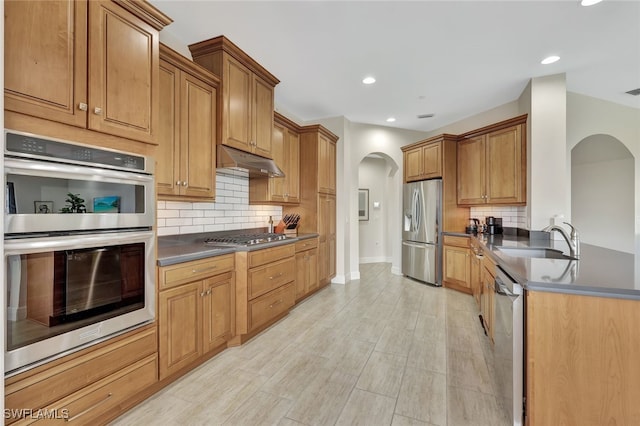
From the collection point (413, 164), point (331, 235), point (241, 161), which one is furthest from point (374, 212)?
point (241, 161)

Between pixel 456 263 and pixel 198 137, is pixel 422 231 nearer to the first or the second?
pixel 456 263

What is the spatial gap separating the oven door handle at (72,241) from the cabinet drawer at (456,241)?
13.9ft

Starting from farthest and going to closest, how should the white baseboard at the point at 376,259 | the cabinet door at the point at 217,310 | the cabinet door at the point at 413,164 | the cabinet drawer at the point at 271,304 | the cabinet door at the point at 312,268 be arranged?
the white baseboard at the point at 376,259 < the cabinet door at the point at 413,164 < the cabinet door at the point at 312,268 < the cabinet drawer at the point at 271,304 < the cabinet door at the point at 217,310

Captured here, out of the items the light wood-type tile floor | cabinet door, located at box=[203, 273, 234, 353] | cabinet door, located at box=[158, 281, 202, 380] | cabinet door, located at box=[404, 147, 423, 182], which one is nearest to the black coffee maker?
cabinet door, located at box=[404, 147, 423, 182]

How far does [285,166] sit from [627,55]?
13.3 ft

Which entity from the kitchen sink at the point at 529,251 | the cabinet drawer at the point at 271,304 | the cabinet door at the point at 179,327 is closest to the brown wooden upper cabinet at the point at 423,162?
the kitchen sink at the point at 529,251

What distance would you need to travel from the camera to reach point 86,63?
4.80 ft

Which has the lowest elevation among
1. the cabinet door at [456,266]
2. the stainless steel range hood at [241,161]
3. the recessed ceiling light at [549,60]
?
the cabinet door at [456,266]

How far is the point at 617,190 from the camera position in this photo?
4.43m

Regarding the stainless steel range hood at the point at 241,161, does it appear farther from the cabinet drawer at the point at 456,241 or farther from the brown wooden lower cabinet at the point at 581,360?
the cabinet drawer at the point at 456,241

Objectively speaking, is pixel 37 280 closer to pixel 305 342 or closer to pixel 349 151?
pixel 305 342

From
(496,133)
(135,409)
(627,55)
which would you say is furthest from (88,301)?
(627,55)

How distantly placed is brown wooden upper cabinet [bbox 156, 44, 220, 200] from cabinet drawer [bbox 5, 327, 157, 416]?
1.08 metres

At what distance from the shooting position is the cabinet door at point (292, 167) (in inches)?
160
